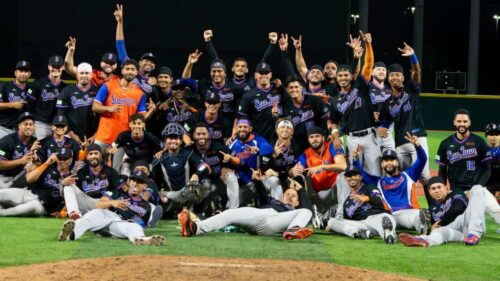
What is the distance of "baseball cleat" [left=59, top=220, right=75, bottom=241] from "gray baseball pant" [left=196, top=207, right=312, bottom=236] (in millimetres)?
1314

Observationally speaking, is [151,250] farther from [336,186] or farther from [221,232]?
[336,186]

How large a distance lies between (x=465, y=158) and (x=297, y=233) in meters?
2.57

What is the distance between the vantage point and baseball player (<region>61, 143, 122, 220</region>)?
1009cm

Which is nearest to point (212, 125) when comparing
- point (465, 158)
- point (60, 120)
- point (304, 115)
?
point (304, 115)

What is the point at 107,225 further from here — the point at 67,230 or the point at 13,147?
the point at 13,147

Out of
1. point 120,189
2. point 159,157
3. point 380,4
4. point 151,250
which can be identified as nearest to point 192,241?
point 151,250

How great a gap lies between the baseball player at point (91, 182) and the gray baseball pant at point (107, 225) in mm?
956

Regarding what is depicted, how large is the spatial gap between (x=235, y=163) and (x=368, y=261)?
9.50ft

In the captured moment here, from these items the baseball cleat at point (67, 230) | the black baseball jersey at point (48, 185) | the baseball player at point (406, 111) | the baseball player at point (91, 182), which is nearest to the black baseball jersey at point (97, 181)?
the baseball player at point (91, 182)

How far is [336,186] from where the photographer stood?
35.0 ft

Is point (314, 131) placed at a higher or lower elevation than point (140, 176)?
higher

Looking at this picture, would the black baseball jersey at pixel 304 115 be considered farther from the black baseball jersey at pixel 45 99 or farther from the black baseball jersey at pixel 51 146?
the black baseball jersey at pixel 45 99

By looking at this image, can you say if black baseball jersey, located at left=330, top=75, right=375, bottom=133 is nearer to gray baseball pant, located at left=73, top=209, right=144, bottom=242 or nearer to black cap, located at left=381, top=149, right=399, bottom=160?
black cap, located at left=381, top=149, right=399, bottom=160

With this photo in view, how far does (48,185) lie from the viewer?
10695 millimetres
